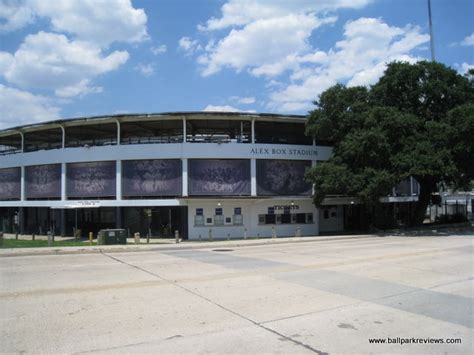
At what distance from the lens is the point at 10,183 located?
42.2 meters

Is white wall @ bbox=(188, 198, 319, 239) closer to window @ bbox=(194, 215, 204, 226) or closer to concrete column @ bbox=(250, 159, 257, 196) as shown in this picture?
window @ bbox=(194, 215, 204, 226)

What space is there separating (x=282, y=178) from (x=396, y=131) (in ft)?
31.9

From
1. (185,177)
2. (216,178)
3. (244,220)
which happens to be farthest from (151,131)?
(244,220)

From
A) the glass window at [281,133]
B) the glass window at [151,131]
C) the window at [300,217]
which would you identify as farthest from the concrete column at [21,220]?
the window at [300,217]

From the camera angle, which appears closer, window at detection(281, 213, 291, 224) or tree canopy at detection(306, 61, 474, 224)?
tree canopy at detection(306, 61, 474, 224)

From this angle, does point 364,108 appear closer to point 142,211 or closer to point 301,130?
point 301,130

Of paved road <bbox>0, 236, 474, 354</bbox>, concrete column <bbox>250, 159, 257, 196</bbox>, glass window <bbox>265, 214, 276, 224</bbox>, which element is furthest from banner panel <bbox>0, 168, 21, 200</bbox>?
paved road <bbox>0, 236, 474, 354</bbox>

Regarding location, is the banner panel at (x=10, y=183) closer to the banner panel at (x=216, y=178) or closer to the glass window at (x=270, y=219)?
the banner panel at (x=216, y=178)

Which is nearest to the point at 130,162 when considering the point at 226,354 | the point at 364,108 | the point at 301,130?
the point at 301,130

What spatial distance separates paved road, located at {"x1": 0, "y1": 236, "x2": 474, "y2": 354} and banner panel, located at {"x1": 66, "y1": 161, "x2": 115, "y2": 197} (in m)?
20.0

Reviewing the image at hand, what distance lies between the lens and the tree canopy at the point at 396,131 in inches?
1255

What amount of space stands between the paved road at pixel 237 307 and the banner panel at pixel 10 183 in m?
28.6

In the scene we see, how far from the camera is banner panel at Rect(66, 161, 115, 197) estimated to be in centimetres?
3591

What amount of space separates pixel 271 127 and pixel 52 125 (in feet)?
64.7
